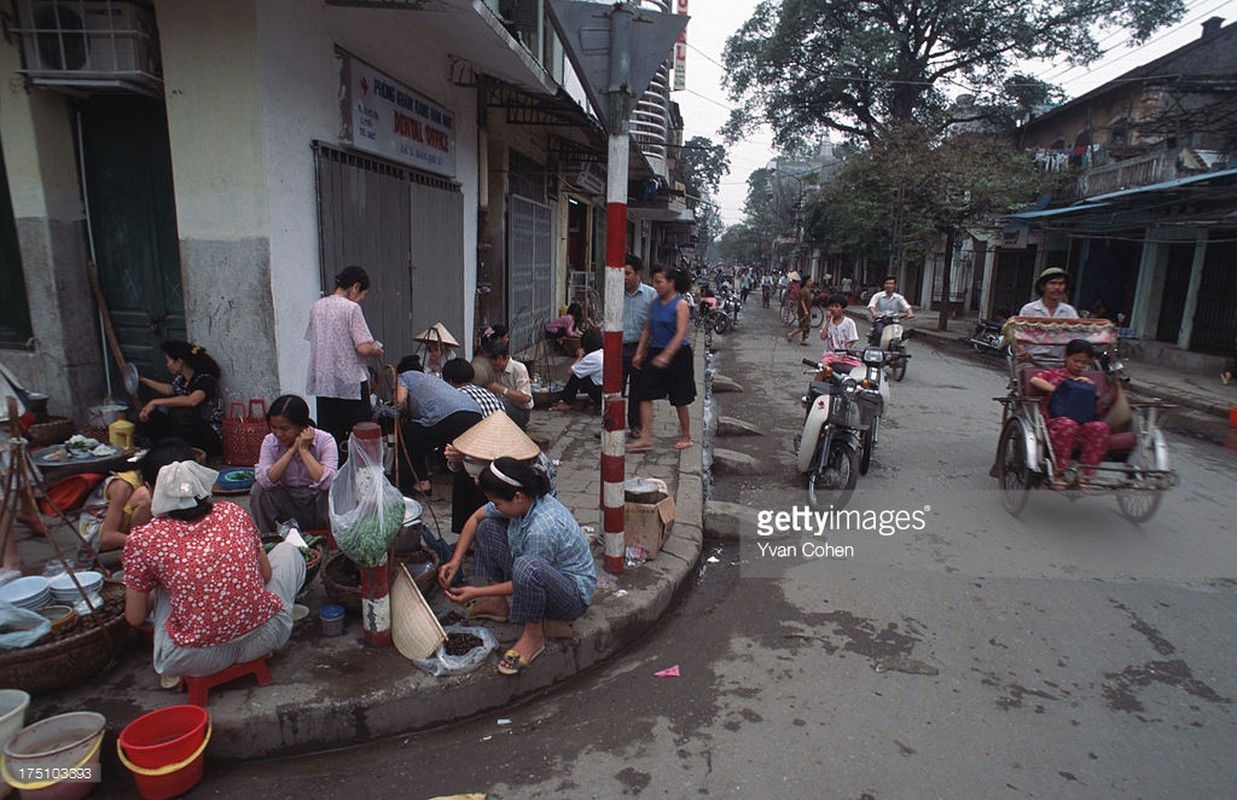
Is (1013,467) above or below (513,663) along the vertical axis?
above

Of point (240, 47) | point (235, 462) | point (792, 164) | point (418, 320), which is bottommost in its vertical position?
point (235, 462)

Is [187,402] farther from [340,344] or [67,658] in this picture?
[67,658]

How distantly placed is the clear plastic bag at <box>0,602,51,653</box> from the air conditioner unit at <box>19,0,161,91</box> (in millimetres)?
3803

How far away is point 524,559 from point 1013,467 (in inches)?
176

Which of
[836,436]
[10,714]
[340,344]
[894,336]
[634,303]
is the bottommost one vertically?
[10,714]

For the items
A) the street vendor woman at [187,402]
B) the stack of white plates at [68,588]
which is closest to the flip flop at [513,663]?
the stack of white plates at [68,588]

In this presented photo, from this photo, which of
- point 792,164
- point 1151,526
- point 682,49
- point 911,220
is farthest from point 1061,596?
point 792,164

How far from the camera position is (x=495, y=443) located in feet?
13.0

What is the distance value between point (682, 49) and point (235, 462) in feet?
66.5

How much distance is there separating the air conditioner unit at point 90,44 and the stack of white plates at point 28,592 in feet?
11.8

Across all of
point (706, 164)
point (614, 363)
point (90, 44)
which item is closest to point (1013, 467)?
point (614, 363)

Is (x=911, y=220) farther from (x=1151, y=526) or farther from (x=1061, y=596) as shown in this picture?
(x=1061, y=596)

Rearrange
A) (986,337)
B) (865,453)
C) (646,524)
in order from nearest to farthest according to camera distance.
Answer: (646,524) < (865,453) < (986,337)

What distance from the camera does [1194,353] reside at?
45.4ft
